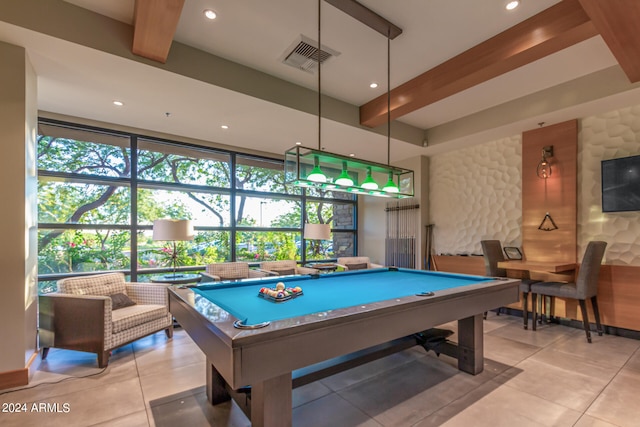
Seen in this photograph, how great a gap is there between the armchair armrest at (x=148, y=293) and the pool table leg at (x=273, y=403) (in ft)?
8.58

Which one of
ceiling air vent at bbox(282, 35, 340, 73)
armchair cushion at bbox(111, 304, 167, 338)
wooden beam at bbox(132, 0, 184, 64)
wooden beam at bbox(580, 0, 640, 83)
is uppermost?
ceiling air vent at bbox(282, 35, 340, 73)

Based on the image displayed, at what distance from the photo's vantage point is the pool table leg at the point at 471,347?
9.07 feet

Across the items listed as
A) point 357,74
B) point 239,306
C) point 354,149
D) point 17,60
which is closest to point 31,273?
point 17,60

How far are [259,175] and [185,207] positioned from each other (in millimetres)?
1511

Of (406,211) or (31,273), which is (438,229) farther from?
(31,273)

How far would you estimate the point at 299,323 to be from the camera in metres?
1.53

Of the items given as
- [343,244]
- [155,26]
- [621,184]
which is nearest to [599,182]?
[621,184]

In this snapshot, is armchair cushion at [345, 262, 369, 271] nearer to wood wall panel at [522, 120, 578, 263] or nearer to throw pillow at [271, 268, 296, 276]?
throw pillow at [271, 268, 296, 276]

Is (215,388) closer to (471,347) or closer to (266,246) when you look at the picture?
(471,347)

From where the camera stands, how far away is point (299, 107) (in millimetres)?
3922

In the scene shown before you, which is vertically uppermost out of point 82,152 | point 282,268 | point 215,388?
point 82,152

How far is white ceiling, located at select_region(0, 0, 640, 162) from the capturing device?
2625 mm

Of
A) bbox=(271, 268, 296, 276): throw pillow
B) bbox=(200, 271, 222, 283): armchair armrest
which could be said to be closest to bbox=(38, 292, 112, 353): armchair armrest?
bbox=(200, 271, 222, 283): armchair armrest

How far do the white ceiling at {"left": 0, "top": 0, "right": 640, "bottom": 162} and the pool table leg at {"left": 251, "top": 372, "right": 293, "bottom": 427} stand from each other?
2.84 meters
